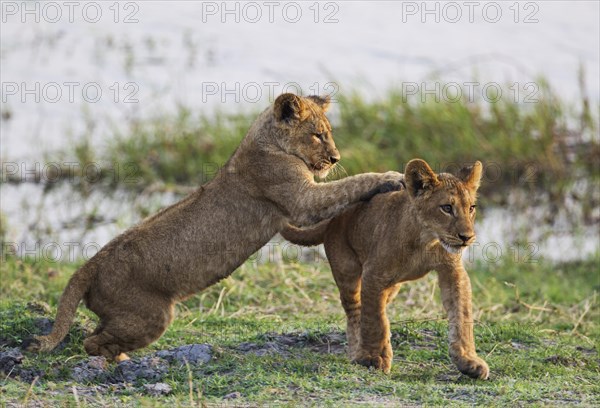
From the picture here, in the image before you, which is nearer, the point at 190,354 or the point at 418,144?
the point at 190,354

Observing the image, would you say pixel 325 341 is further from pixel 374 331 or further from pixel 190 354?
pixel 190 354

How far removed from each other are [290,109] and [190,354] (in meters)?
1.71

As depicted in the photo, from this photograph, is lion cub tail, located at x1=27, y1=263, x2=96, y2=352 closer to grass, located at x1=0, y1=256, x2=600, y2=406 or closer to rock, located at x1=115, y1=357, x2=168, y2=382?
grass, located at x1=0, y1=256, x2=600, y2=406

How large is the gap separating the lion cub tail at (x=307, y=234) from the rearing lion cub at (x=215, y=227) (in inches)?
3.6

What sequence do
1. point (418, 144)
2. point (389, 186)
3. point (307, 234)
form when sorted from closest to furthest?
point (389, 186) < point (307, 234) < point (418, 144)

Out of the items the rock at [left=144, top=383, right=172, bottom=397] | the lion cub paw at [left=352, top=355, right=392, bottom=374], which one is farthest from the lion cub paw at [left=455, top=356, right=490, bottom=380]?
the rock at [left=144, top=383, right=172, bottom=397]

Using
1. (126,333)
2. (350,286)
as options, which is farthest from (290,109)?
(126,333)

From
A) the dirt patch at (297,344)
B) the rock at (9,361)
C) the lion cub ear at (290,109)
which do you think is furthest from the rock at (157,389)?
the lion cub ear at (290,109)

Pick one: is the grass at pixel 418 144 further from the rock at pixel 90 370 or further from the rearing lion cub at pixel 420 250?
the rock at pixel 90 370

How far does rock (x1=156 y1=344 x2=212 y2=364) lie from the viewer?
24.7ft

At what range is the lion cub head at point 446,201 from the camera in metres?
7.01

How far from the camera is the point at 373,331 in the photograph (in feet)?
24.3

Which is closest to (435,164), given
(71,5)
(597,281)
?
(597,281)

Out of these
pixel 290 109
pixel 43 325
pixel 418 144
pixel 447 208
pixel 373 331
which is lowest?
pixel 43 325
